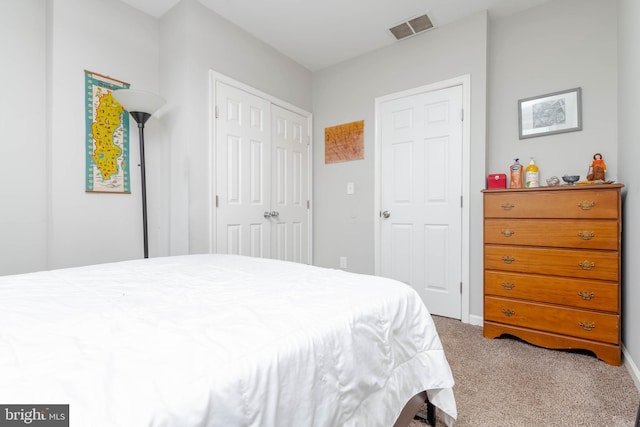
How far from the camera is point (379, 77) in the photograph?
3.14 metres

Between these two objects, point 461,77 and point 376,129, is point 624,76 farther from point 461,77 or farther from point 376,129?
point 376,129

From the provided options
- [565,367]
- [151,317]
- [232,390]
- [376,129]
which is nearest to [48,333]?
[151,317]

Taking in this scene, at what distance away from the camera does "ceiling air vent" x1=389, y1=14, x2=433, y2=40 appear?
266 centimetres

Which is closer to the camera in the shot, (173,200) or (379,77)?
(173,200)

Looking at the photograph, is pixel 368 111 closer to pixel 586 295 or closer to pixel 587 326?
pixel 586 295

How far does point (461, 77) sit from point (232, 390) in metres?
2.95

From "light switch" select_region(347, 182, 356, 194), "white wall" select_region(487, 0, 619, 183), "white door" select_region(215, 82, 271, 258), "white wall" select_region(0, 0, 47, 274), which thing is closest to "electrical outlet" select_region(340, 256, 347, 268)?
"light switch" select_region(347, 182, 356, 194)

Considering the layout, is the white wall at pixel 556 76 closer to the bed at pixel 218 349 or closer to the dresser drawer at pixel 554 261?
the dresser drawer at pixel 554 261

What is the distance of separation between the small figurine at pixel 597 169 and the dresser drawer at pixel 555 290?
73 centimetres

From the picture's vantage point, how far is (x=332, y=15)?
2637 mm

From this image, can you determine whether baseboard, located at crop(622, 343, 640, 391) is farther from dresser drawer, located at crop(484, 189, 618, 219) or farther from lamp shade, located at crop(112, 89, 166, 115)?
lamp shade, located at crop(112, 89, 166, 115)

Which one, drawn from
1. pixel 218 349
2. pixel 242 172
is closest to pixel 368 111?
pixel 242 172

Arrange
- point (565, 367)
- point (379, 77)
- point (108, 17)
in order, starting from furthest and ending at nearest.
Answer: point (379, 77) < point (108, 17) < point (565, 367)

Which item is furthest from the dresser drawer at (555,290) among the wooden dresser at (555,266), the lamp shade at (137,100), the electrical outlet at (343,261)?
the lamp shade at (137,100)
